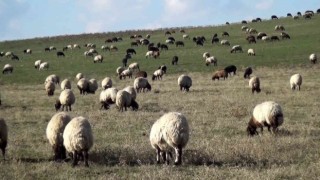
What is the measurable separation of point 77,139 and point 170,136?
2.40 meters

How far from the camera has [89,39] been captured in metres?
86.6

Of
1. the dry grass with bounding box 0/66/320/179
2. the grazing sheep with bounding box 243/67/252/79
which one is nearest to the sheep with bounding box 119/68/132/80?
the grazing sheep with bounding box 243/67/252/79

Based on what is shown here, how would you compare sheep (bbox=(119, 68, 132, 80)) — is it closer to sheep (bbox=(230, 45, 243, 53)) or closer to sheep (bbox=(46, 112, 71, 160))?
sheep (bbox=(230, 45, 243, 53))

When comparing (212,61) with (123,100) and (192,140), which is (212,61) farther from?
(192,140)

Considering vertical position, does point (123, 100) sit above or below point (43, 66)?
below

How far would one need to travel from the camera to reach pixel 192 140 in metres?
15.5

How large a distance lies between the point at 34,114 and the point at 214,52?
36.1 meters

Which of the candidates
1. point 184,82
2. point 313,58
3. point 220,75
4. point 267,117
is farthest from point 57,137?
point 313,58

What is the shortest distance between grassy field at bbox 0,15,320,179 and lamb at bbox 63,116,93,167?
39 centimetres

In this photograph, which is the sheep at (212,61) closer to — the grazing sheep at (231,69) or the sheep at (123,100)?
the grazing sheep at (231,69)

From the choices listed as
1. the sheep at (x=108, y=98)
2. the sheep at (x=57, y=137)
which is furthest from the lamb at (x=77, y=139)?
the sheep at (x=108, y=98)

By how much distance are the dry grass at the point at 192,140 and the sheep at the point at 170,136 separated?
1.21ft

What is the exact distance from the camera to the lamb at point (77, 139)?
1241cm

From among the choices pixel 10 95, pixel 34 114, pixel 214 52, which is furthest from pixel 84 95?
pixel 214 52
